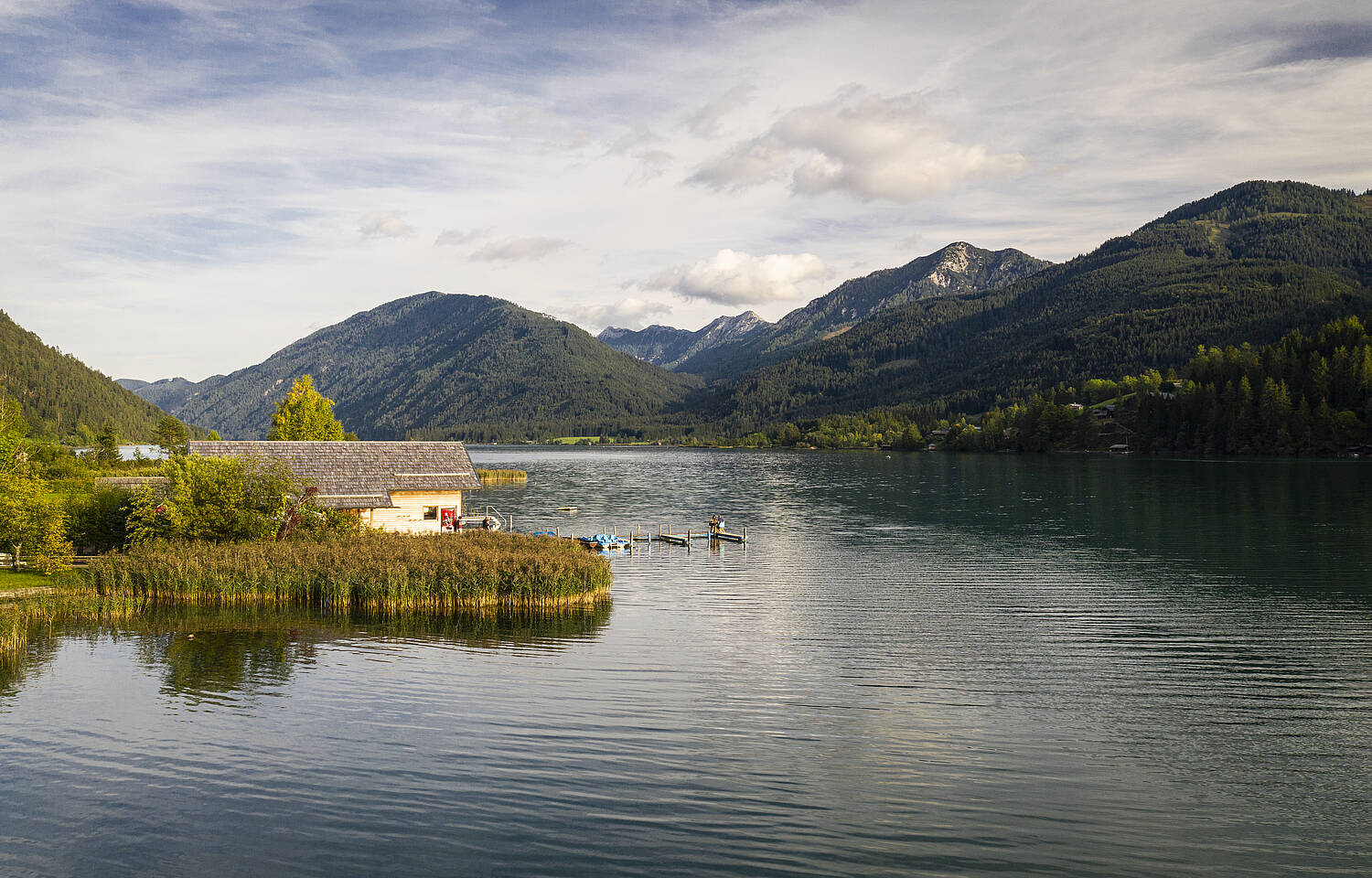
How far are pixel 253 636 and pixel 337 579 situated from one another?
590cm

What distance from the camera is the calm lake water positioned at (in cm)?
1498

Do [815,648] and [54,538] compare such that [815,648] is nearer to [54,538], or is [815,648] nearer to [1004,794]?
[1004,794]

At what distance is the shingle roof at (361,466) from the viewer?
161 ft

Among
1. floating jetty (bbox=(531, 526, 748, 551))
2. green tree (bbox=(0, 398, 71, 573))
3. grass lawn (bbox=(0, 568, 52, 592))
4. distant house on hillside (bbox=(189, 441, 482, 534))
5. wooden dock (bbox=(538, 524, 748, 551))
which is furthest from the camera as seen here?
wooden dock (bbox=(538, 524, 748, 551))

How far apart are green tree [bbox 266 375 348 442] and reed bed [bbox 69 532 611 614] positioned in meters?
40.1

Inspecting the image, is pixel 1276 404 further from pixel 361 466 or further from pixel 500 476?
pixel 361 466

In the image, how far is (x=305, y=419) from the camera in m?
78.1

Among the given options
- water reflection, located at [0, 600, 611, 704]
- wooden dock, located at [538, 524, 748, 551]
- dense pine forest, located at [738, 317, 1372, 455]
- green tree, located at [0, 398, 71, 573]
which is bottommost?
water reflection, located at [0, 600, 611, 704]

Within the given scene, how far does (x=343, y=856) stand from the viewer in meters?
14.6

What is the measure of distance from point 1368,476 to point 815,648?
358ft

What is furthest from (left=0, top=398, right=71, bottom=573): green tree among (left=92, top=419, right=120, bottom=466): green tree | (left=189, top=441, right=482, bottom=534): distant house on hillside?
(left=92, top=419, right=120, bottom=466): green tree

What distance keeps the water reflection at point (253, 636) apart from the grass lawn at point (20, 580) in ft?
16.1

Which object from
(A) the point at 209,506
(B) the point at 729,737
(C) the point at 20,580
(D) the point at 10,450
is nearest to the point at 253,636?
(A) the point at 209,506

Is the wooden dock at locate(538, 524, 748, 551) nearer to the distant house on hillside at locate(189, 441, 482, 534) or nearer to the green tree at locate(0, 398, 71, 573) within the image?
the distant house on hillside at locate(189, 441, 482, 534)
